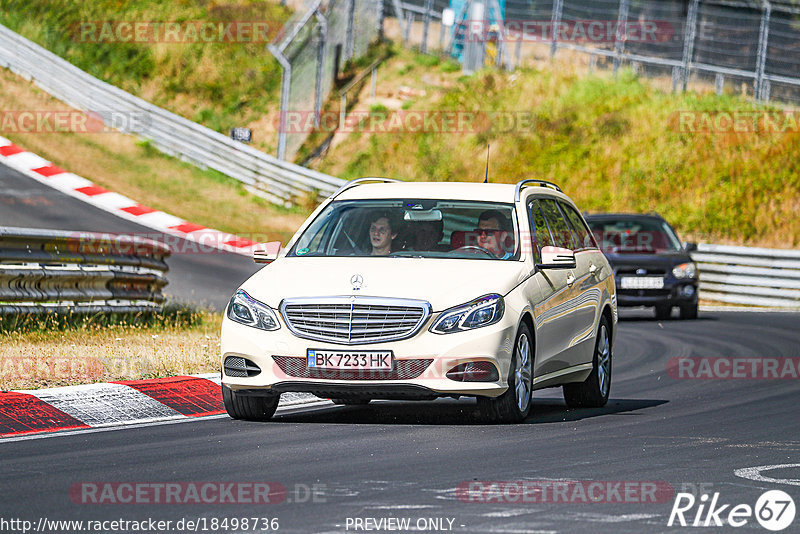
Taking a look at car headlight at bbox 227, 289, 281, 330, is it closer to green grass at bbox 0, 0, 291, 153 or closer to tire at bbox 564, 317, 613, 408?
tire at bbox 564, 317, 613, 408

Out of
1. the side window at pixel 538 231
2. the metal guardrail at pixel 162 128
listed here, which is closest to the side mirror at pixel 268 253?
the side window at pixel 538 231

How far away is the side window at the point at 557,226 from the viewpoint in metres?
11.3

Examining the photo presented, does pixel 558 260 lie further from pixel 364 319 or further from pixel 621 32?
pixel 621 32

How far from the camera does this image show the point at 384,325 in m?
9.41

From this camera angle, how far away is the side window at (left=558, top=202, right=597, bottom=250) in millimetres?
12000

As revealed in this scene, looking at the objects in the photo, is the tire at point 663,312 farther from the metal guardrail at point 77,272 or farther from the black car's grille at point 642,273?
the metal guardrail at point 77,272

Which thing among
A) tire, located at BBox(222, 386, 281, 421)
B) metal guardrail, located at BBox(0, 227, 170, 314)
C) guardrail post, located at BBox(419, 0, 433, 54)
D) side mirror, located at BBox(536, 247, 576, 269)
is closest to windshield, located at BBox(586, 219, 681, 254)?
metal guardrail, located at BBox(0, 227, 170, 314)

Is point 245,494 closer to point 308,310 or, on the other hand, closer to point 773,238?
point 308,310

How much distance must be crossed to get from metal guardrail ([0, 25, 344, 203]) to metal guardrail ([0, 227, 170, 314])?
51.6ft

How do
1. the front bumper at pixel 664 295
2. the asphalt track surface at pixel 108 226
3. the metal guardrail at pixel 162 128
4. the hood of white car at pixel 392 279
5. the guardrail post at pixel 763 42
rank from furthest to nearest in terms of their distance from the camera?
1. the guardrail post at pixel 763 42
2. the metal guardrail at pixel 162 128
3. the front bumper at pixel 664 295
4. the asphalt track surface at pixel 108 226
5. the hood of white car at pixel 392 279

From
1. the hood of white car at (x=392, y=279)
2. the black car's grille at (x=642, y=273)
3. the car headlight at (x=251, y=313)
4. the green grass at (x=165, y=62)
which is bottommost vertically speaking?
the black car's grille at (x=642, y=273)

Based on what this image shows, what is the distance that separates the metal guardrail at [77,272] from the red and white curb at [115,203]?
8.96 metres

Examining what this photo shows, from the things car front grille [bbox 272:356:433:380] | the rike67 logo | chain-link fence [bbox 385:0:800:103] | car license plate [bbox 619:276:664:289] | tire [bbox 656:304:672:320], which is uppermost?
chain-link fence [bbox 385:0:800:103]

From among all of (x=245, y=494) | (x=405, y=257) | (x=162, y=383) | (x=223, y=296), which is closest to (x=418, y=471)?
(x=245, y=494)
